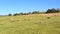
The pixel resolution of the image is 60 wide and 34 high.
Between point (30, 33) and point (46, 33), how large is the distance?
1.87 meters

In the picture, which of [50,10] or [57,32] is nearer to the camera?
[57,32]

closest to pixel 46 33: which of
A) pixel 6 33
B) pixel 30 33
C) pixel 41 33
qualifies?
pixel 41 33

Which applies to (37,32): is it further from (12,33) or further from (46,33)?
(12,33)

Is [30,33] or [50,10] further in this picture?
[50,10]

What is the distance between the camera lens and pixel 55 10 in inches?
1866

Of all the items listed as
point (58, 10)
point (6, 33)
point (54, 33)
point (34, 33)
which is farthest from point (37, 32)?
point (58, 10)

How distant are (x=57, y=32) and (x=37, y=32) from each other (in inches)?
92.8

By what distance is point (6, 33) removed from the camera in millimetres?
18016

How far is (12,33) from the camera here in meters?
17.9

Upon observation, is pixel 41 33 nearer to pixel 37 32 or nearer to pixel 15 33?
pixel 37 32

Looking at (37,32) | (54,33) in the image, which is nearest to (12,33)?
(37,32)

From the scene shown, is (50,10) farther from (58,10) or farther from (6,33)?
(6,33)

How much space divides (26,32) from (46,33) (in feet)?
8.15

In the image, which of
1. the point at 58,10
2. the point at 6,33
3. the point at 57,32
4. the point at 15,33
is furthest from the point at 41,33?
the point at 58,10
